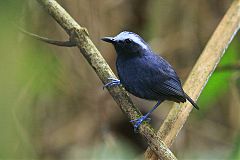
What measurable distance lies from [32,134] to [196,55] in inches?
183

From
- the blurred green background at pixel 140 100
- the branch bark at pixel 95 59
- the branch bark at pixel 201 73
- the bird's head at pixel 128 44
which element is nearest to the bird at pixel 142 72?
the bird's head at pixel 128 44

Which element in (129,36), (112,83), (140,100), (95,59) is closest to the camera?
(95,59)

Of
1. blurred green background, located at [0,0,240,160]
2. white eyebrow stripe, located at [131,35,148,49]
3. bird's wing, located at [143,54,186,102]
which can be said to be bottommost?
blurred green background, located at [0,0,240,160]

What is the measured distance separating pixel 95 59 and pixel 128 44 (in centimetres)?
66

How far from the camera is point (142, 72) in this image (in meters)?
2.68

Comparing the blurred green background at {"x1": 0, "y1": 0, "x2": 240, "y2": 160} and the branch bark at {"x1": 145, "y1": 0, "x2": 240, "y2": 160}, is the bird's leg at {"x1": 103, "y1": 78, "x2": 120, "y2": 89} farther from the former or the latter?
the blurred green background at {"x1": 0, "y1": 0, "x2": 240, "y2": 160}

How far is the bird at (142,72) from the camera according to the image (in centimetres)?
262

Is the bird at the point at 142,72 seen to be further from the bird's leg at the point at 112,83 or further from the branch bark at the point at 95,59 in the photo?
the branch bark at the point at 95,59

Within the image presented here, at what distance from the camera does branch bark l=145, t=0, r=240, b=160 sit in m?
2.24

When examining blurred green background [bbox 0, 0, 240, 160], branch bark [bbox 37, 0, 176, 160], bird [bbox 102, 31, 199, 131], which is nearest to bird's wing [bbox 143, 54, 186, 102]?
bird [bbox 102, 31, 199, 131]

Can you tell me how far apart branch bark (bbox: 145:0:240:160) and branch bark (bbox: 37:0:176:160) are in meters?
0.13

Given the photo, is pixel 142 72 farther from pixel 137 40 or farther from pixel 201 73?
pixel 201 73

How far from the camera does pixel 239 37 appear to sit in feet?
13.8

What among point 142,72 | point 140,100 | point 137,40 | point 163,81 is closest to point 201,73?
point 163,81
